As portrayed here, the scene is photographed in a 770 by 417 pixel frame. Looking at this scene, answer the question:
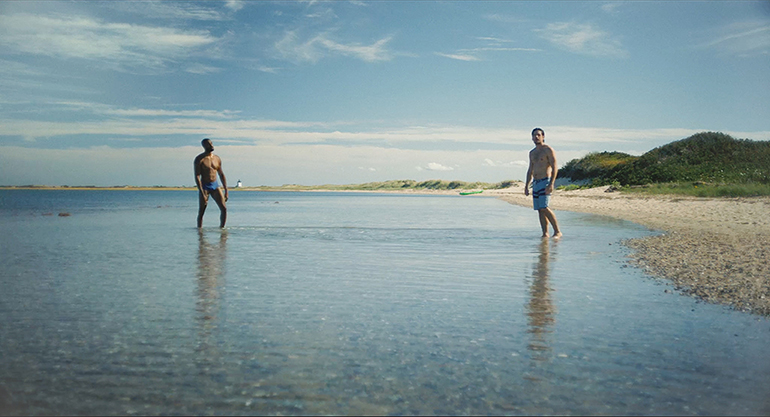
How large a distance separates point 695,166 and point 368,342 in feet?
184

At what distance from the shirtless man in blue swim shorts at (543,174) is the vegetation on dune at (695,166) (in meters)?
22.9

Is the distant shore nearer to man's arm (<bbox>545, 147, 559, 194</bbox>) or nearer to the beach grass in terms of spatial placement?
man's arm (<bbox>545, 147, 559, 194</bbox>)

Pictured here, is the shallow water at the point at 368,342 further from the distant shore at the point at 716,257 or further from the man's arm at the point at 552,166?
the man's arm at the point at 552,166

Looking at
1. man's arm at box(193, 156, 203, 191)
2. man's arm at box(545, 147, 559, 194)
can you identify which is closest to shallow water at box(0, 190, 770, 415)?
man's arm at box(545, 147, 559, 194)

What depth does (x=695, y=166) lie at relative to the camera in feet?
171

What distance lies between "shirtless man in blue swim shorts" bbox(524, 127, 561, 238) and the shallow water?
554cm

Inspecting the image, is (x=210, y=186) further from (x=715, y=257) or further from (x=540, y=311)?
(x=715, y=257)

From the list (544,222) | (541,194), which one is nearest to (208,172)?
(541,194)

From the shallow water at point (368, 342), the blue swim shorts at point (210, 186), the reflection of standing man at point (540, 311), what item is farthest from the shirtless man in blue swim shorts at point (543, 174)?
the blue swim shorts at point (210, 186)

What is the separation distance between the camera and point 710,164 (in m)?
A: 52.4

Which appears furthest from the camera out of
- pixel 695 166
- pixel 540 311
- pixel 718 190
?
pixel 695 166

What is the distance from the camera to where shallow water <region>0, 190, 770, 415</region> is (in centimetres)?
360

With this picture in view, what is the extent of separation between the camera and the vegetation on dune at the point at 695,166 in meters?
40.8

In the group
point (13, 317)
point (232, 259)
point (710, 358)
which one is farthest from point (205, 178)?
point (710, 358)
